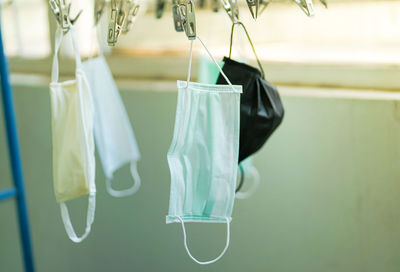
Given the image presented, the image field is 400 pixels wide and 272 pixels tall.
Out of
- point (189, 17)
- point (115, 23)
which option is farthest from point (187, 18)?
point (115, 23)

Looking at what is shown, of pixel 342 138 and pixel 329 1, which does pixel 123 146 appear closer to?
pixel 342 138

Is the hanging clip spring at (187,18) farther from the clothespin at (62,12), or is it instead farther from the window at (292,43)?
the window at (292,43)

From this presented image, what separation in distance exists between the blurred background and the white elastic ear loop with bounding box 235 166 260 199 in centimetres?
2

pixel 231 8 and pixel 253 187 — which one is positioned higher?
pixel 231 8

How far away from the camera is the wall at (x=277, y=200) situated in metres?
1.27

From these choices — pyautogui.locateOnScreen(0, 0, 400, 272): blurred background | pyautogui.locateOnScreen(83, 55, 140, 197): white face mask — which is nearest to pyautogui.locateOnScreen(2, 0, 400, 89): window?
pyautogui.locateOnScreen(0, 0, 400, 272): blurred background

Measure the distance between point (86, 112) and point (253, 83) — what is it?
371mm

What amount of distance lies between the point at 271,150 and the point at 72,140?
2.09ft

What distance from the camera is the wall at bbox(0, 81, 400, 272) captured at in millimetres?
1273

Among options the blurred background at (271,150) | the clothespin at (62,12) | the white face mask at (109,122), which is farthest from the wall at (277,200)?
the clothespin at (62,12)

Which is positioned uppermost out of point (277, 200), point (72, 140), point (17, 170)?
point (72, 140)

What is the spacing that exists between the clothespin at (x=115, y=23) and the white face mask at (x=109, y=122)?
0.42 m

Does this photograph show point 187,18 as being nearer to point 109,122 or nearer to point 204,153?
point 204,153

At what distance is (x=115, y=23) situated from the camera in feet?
2.92
